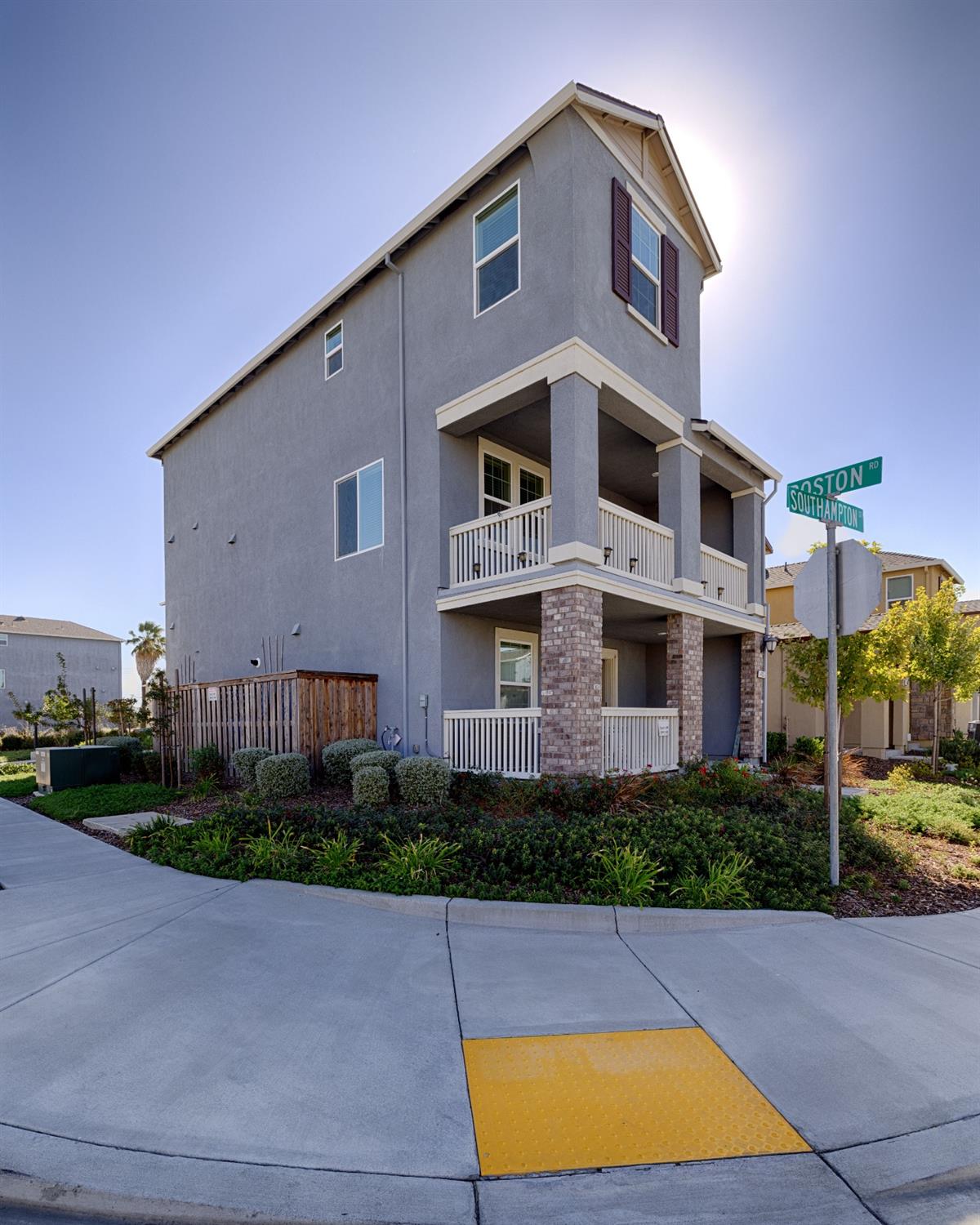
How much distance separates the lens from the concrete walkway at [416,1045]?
7.96 feet

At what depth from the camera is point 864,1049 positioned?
3381 mm

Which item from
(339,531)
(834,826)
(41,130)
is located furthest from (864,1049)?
(41,130)

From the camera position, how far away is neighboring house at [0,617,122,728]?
36.5m

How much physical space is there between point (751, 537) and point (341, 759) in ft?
33.4

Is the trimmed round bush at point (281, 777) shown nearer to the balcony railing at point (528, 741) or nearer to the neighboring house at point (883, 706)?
the balcony railing at point (528, 741)

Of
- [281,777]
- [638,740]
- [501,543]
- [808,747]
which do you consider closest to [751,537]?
[808,747]

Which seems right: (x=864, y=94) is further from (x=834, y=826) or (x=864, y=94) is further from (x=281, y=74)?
(x=834, y=826)

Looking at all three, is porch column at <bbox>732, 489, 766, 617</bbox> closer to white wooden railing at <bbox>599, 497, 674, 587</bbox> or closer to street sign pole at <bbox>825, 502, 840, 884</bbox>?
white wooden railing at <bbox>599, 497, 674, 587</bbox>

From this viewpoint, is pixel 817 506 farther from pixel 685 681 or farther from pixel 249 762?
pixel 249 762

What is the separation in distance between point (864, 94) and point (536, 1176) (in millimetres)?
12550

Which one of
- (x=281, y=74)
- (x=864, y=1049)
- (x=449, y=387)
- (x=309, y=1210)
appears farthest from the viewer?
(x=449, y=387)

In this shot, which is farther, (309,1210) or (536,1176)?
(536,1176)

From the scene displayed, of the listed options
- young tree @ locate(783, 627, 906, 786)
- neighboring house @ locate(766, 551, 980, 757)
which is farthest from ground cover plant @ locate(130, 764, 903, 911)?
neighboring house @ locate(766, 551, 980, 757)

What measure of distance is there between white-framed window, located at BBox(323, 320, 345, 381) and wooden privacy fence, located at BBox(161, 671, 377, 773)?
6343 millimetres
